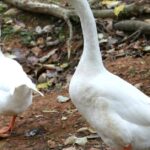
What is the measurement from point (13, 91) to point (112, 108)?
54.3 inches

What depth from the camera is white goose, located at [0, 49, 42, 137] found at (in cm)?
538

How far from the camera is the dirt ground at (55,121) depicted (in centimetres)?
542

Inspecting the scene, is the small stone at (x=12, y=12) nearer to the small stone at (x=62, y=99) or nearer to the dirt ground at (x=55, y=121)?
the dirt ground at (x=55, y=121)

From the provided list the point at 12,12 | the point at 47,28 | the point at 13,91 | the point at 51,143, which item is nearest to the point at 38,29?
the point at 47,28

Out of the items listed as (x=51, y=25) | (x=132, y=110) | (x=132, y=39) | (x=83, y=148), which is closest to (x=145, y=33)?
(x=132, y=39)

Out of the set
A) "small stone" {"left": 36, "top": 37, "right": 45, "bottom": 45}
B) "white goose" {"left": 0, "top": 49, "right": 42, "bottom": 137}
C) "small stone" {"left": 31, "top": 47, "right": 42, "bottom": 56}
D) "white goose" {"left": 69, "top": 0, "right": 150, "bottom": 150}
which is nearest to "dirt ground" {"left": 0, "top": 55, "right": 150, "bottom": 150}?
"white goose" {"left": 0, "top": 49, "right": 42, "bottom": 137}

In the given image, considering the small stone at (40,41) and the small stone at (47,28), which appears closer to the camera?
the small stone at (40,41)

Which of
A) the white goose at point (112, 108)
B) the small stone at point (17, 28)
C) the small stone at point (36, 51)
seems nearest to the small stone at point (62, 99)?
the white goose at point (112, 108)

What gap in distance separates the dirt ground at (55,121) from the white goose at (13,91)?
248 mm

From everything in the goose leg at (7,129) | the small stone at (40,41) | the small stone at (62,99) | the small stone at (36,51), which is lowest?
the goose leg at (7,129)

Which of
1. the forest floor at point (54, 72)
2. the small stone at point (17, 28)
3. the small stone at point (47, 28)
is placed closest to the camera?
the forest floor at point (54, 72)

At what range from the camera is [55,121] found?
233 inches

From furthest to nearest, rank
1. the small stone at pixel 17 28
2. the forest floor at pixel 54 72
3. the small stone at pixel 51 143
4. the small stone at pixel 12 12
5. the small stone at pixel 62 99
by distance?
the small stone at pixel 12 12
the small stone at pixel 17 28
the small stone at pixel 62 99
the forest floor at pixel 54 72
the small stone at pixel 51 143

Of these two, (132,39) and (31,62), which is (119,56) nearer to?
(132,39)
